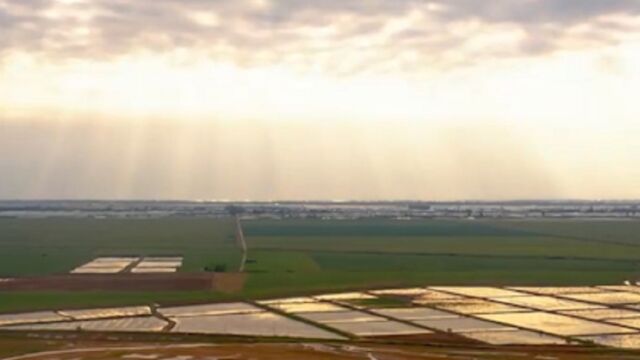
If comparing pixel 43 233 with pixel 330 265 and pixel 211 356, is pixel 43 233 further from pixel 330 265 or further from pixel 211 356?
pixel 211 356

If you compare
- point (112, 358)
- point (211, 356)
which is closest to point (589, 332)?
point (211, 356)

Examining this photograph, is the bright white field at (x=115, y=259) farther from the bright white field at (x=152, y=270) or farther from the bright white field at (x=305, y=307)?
the bright white field at (x=305, y=307)

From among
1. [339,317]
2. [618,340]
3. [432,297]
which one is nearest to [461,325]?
[339,317]

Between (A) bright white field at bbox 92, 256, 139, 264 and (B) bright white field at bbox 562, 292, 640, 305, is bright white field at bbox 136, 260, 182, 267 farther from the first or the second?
(B) bright white field at bbox 562, 292, 640, 305

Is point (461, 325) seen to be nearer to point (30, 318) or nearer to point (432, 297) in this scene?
point (432, 297)

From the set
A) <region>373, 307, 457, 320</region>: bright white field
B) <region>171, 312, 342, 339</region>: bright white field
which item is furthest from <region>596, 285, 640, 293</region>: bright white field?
<region>171, 312, 342, 339</region>: bright white field

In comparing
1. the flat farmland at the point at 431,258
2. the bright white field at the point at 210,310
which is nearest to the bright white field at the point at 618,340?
the bright white field at the point at 210,310
